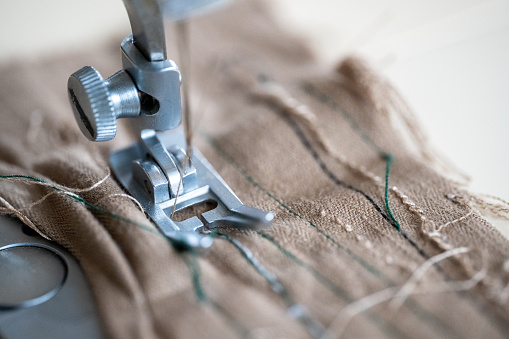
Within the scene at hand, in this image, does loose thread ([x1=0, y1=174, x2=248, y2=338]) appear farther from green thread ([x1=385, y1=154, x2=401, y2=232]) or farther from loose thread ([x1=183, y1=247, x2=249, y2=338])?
green thread ([x1=385, y1=154, x2=401, y2=232])

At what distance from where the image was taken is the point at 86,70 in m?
0.67

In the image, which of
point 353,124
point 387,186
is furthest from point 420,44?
point 387,186

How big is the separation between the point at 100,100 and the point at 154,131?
13 centimetres

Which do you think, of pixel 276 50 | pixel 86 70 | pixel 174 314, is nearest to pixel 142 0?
pixel 86 70

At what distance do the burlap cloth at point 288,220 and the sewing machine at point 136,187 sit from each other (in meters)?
0.02

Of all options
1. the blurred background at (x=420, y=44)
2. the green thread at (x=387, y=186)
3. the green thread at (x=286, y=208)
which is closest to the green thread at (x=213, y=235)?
the green thread at (x=286, y=208)

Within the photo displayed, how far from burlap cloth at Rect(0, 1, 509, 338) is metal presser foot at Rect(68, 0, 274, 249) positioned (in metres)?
0.03

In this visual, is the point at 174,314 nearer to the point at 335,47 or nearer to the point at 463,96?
the point at 463,96

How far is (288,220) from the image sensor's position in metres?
0.74

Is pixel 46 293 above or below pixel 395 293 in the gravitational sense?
below

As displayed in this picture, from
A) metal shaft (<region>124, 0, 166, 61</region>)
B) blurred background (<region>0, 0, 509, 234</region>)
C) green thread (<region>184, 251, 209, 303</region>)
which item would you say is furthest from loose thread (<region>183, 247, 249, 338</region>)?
blurred background (<region>0, 0, 509, 234</region>)

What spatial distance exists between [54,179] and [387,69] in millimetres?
770

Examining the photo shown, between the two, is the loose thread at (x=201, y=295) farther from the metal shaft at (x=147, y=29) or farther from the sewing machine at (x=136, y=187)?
the metal shaft at (x=147, y=29)

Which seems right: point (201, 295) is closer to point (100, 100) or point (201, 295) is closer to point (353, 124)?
point (100, 100)
